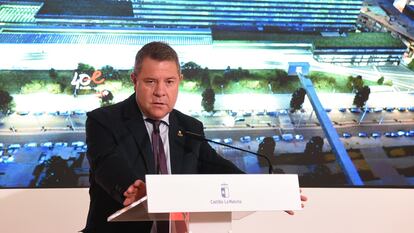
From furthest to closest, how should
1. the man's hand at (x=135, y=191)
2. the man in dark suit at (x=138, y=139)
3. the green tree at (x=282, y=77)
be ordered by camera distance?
the green tree at (x=282, y=77) → the man in dark suit at (x=138, y=139) → the man's hand at (x=135, y=191)

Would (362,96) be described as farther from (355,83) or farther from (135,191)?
(135,191)

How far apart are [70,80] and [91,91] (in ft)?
0.61

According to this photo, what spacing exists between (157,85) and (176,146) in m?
0.33

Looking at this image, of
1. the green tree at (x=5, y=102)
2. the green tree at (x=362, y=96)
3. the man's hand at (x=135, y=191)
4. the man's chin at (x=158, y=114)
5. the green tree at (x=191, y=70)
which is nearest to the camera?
the man's hand at (x=135, y=191)

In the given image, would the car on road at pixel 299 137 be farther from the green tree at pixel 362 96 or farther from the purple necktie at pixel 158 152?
the purple necktie at pixel 158 152

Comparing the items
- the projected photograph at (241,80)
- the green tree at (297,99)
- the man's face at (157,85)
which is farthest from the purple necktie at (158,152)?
the green tree at (297,99)

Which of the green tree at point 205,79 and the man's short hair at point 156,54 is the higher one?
the man's short hair at point 156,54

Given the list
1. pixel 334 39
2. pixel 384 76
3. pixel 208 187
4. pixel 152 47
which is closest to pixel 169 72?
pixel 152 47

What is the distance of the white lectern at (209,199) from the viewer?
4.37 feet

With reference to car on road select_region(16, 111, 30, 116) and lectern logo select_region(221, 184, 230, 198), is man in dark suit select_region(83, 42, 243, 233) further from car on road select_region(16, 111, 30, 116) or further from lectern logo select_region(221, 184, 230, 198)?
car on road select_region(16, 111, 30, 116)

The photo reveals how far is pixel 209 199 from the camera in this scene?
1384mm

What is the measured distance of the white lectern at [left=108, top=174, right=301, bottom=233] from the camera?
1331 mm

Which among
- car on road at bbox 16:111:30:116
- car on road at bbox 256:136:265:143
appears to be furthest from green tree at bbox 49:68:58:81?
car on road at bbox 256:136:265:143

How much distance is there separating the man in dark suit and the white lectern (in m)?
0.35
